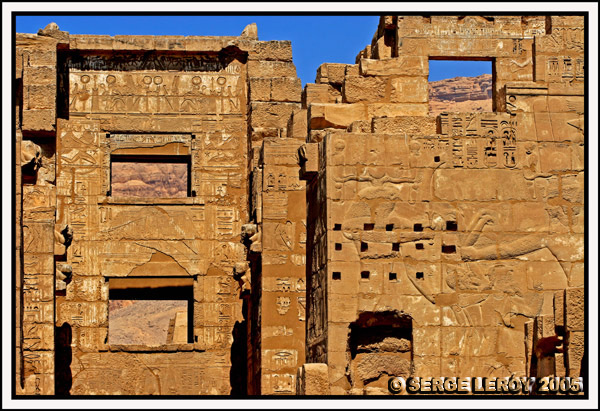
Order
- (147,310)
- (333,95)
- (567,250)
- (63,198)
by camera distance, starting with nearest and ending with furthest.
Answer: (567,250) < (333,95) < (63,198) < (147,310)

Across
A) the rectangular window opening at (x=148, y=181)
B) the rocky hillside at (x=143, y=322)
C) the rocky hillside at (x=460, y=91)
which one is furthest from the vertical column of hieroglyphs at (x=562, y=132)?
the rocky hillside at (x=460, y=91)

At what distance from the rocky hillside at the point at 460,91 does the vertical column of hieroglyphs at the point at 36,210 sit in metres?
Answer: 53.8

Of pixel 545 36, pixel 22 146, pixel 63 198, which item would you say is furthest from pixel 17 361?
pixel 63 198

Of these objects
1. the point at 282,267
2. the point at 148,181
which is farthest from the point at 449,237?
the point at 148,181

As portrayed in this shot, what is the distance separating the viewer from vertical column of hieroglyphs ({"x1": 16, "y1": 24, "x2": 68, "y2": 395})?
14.0 metres

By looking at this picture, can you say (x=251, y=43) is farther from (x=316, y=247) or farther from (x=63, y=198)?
(x=316, y=247)

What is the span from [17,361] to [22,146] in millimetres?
2210

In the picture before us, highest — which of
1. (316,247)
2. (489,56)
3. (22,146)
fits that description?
Answer: (489,56)

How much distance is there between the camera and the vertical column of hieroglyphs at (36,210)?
46.0ft

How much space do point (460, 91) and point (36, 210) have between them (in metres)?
63.2

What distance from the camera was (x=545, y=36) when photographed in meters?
14.9

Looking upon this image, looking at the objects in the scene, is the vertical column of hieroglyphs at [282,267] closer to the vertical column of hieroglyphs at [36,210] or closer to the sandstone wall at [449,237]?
the vertical column of hieroglyphs at [36,210]

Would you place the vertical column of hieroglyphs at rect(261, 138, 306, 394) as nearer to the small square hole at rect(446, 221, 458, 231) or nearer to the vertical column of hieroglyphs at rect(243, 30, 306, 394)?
the vertical column of hieroglyphs at rect(243, 30, 306, 394)

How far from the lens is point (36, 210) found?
686 inches
